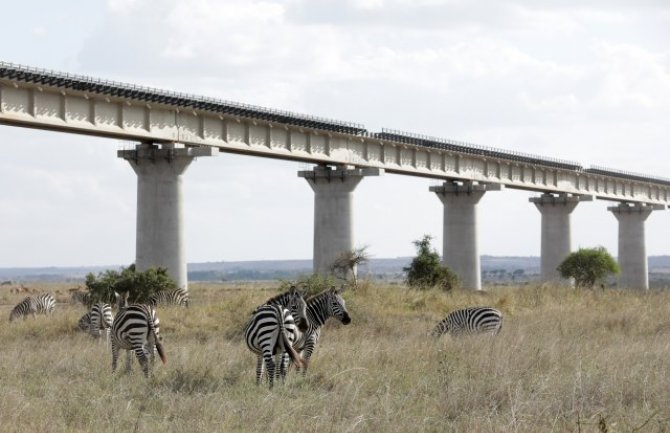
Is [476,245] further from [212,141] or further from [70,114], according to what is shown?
[70,114]

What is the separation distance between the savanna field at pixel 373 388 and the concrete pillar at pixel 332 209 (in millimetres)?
29745

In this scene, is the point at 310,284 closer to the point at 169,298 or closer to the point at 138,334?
the point at 169,298

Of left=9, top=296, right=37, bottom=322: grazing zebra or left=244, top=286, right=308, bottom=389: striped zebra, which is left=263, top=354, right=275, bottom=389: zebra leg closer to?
left=244, top=286, right=308, bottom=389: striped zebra

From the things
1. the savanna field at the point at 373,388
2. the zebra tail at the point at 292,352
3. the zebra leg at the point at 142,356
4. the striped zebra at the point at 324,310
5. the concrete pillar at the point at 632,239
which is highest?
the concrete pillar at the point at 632,239

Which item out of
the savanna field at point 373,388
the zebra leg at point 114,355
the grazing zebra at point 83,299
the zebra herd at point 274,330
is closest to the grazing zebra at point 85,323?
the savanna field at point 373,388

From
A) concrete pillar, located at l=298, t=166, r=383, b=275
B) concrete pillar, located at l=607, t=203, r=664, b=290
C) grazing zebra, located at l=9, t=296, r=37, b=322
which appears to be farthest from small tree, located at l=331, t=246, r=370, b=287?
concrete pillar, located at l=607, t=203, r=664, b=290

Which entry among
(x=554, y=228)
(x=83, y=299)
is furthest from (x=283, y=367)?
(x=554, y=228)

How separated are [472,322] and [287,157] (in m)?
30.4

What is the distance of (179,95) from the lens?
156ft

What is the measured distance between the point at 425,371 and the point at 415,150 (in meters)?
47.6

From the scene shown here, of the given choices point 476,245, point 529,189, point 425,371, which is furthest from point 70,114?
point 529,189

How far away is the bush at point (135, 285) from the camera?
144ft

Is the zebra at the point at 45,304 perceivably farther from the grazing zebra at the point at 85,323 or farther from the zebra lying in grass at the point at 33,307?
the grazing zebra at the point at 85,323

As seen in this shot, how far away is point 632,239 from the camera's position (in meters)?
99.3
